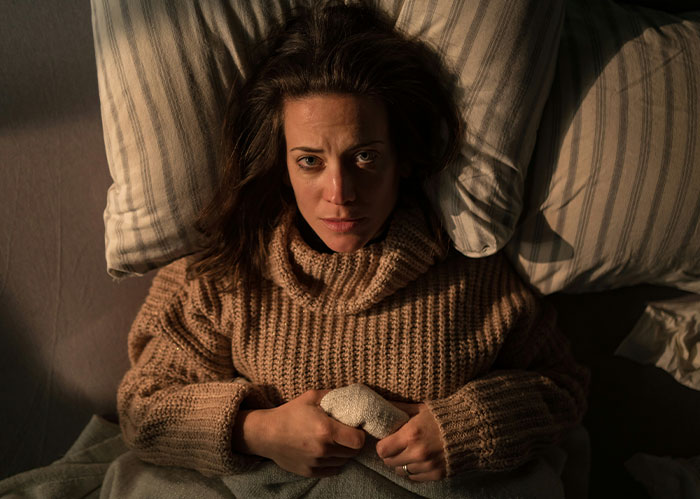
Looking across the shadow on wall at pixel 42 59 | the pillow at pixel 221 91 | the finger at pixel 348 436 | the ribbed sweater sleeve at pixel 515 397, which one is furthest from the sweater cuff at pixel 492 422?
the shadow on wall at pixel 42 59

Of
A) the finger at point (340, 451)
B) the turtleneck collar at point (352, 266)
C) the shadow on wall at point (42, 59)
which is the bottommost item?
the finger at point (340, 451)

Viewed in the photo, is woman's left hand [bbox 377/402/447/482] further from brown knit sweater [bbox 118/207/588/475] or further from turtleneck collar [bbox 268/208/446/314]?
turtleneck collar [bbox 268/208/446/314]

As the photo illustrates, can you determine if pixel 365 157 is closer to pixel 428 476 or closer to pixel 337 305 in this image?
pixel 337 305

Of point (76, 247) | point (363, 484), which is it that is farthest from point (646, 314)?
point (76, 247)

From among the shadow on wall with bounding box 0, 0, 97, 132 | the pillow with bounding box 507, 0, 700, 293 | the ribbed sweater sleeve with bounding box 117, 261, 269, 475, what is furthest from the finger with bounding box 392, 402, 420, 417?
the shadow on wall with bounding box 0, 0, 97, 132

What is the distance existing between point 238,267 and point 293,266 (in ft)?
0.29

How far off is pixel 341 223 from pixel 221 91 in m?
0.27

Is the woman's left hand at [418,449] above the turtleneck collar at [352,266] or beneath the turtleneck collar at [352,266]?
beneath

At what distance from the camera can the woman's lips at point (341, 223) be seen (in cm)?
83

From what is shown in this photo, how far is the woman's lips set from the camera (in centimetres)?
83

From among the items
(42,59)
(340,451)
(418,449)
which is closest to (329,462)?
(340,451)

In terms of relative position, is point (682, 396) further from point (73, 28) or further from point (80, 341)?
point (73, 28)

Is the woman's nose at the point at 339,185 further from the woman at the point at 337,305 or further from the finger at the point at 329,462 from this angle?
the finger at the point at 329,462

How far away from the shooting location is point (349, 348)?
3.04 ft
